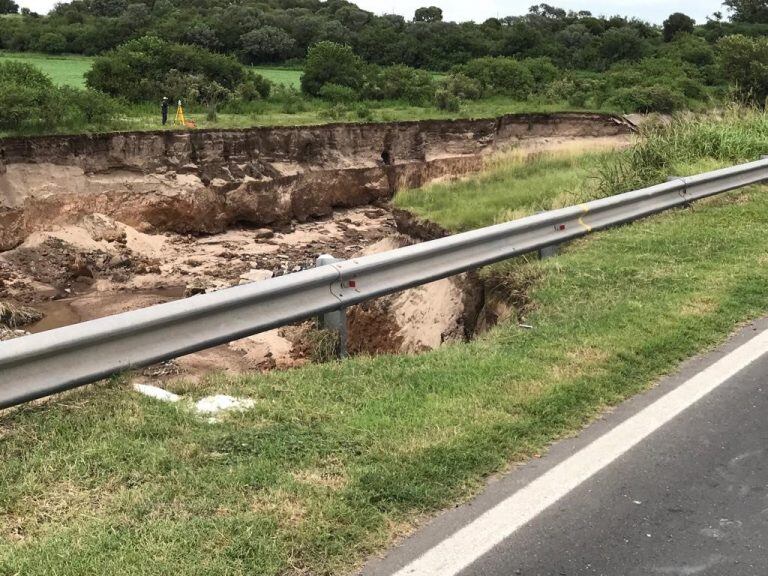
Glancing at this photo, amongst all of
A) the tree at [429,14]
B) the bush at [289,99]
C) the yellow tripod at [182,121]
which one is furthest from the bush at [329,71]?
the tree at [429,14]

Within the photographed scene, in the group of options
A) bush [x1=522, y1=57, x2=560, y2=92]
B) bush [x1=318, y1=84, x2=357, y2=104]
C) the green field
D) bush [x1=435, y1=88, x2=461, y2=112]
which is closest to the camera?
bush [x1=435, y1=88, x2=461, y2=112]

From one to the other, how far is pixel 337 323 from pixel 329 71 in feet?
101

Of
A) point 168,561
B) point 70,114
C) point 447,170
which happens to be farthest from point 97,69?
point 168,561

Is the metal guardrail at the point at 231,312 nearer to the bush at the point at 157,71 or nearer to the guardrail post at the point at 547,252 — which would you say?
the guardrail post at the point at 547,252

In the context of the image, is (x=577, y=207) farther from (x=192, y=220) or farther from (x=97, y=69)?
(x=97, y=69)

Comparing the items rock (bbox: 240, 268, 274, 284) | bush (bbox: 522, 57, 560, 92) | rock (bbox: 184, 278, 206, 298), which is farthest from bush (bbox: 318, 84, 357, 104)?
rock (bbox: 184, 278, 206, 298)

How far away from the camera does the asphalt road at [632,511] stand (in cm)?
327

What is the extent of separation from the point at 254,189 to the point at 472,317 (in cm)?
1494

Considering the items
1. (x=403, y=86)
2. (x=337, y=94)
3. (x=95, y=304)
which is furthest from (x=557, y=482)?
(x=403, y=86)

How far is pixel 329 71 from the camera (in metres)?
35.1

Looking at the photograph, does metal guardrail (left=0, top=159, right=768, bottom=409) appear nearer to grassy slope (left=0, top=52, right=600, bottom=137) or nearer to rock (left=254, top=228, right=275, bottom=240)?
rock (left=254, top=228, right=275, bottom=240)

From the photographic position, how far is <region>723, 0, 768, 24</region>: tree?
209 feet

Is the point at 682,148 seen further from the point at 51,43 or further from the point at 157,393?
the point at 51,43

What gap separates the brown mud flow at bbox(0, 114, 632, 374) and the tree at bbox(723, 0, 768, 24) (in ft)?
156
